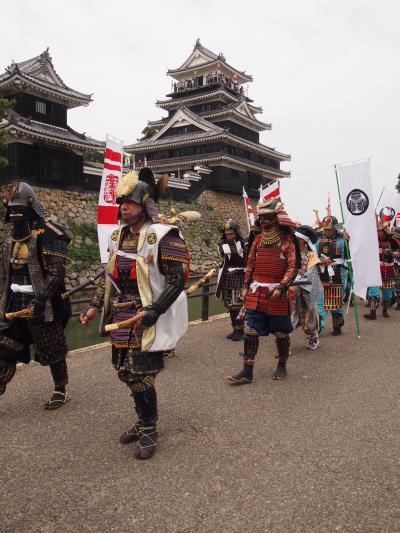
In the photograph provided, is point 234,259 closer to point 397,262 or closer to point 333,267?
point 333,267

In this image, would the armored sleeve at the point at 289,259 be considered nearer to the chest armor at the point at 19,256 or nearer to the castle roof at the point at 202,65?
the chest armor at the point at 19,256

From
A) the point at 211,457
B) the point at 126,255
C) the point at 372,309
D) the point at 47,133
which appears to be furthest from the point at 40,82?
the point at 211,457

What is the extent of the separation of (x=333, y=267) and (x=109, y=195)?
13.5 ft

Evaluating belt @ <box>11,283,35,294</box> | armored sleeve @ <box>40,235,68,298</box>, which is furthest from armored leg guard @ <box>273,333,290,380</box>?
belt @ <box>11,283,35,294</box>

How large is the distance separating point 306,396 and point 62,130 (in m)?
19.4

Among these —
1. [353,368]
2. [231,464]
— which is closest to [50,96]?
[353,368]

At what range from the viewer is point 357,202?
6828 millimetres

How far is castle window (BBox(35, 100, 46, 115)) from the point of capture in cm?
1984

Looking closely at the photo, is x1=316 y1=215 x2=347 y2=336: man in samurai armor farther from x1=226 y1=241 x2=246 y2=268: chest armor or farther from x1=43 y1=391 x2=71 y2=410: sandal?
x1=43 y1=391 x2=71 y2=410: sandal

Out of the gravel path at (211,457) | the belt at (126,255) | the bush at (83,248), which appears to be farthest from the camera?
the bush at (83,248)

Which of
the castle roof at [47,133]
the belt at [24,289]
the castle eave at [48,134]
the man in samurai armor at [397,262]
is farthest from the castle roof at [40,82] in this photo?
the belt at [24,289]

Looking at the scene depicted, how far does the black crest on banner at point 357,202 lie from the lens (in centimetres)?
676

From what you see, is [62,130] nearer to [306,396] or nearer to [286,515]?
[306,396]

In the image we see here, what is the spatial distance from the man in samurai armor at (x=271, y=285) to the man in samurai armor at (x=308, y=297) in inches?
57.6
